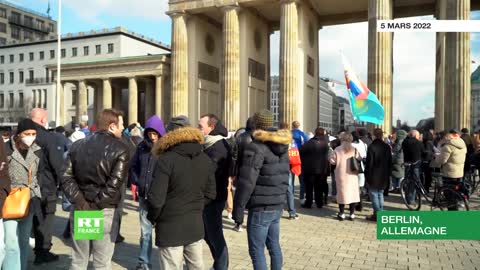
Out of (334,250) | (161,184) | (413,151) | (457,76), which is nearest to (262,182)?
(161,184)

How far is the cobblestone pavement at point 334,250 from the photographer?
19.4 ft

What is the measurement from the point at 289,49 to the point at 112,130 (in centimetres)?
2943

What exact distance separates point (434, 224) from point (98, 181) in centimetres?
320

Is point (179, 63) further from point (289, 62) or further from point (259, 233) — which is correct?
point (259, 233)

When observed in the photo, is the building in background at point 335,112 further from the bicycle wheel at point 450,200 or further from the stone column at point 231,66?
the bicycle wheel at point 450,200

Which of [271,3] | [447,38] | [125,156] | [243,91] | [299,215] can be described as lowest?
[299,215]

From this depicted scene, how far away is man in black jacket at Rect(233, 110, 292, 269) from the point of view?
438 centimetres

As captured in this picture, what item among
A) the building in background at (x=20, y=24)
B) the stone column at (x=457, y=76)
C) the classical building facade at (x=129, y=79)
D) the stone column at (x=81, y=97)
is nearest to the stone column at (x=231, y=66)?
the classical building facade at (x=129, y=79)

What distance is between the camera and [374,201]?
8.91m

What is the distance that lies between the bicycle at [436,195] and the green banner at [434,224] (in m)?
4.89

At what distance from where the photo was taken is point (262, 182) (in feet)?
14.8

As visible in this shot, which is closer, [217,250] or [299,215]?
[217,250]

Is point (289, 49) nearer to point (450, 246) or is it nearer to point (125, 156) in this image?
point (450, 246)

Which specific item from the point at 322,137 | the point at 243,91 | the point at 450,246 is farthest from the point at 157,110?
the point at 450,246
